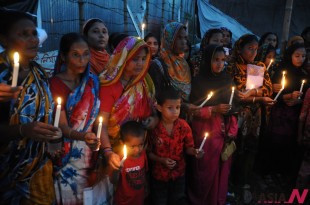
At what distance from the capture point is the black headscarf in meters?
3.09

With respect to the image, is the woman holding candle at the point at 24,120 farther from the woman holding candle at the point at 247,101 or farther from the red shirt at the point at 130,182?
the woman holding candle at the point at 247,101

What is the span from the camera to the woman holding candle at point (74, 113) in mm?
2053

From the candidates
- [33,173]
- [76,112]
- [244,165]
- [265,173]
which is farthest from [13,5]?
[265,173]

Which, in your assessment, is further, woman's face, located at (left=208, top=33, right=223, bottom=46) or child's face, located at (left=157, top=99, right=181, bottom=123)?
woman's face, located at (left=208, top=33, right=223, bottom=46)

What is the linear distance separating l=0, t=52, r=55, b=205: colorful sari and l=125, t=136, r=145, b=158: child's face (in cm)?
74

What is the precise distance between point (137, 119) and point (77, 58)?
2.78 ft

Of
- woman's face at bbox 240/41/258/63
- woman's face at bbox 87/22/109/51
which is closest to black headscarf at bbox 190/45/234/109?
woman's face at bbox 240/41/258/63

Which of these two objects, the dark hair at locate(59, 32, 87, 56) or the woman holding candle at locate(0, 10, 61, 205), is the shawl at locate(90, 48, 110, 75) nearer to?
the dark hair at locate(59, 32, 87, 56)

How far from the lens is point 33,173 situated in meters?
1.86

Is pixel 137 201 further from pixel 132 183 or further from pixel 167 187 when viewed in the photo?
pixel 167 187

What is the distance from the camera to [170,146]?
9.06 feet

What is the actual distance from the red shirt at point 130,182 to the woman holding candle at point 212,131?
934mm

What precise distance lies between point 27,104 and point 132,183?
1.26 m

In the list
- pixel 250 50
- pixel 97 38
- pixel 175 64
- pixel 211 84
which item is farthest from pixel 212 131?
pixel 97 38
